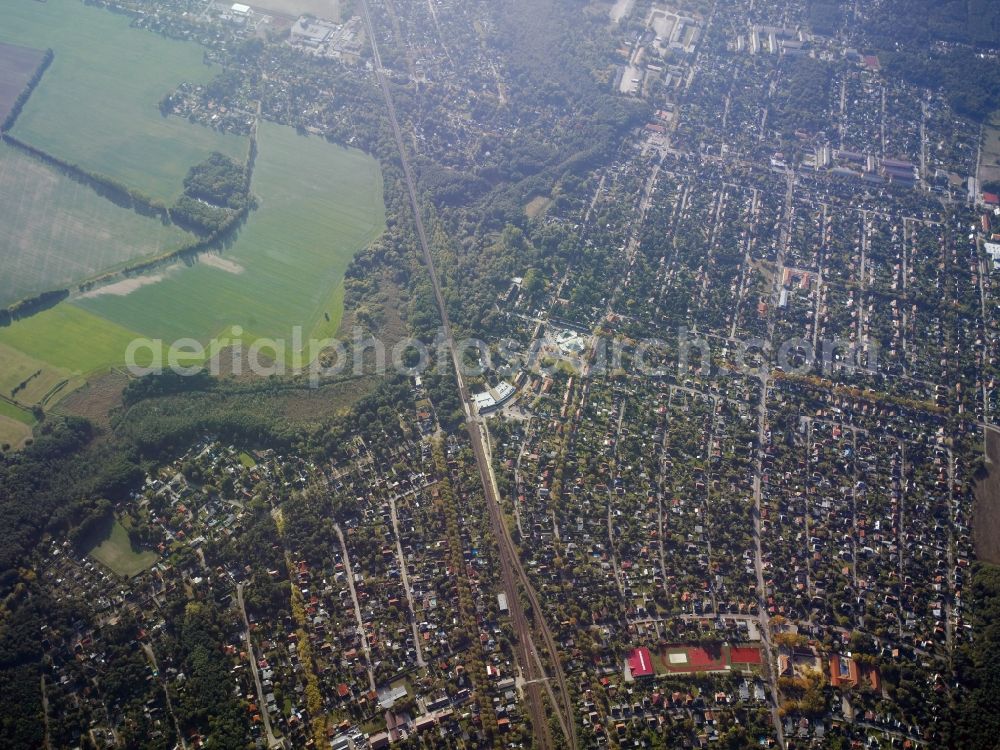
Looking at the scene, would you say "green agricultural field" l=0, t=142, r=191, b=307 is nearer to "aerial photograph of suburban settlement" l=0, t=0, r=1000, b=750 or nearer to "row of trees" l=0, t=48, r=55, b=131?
"aerial photograph of suburban settlement" l=0, t=0, r=1000, b=750

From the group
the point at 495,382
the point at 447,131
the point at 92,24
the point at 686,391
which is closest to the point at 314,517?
the point at 495,382

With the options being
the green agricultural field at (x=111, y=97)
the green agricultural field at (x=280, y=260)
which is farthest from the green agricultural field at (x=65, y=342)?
the green agricultural field at (x=111, y=97)

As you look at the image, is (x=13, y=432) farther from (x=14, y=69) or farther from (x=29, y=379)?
(x=14, y=69)

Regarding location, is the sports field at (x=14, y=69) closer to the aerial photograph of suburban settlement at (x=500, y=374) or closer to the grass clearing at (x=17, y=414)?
the aerial photograph of suburban settlement at (x=500, y=374)

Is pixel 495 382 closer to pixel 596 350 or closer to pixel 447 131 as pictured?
pixel 596 350

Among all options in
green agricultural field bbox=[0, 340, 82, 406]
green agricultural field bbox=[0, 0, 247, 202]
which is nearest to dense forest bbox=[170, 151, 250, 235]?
green agricultural field bbox=[0, 0, 247, 202]
